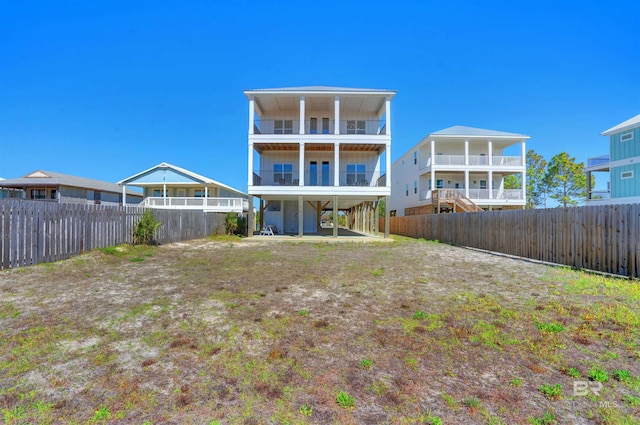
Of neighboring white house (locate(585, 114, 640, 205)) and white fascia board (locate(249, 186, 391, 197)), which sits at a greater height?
neighboring white house (locate(585, 114, 640, 205))

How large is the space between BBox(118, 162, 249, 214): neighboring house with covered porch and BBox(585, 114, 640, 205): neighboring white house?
29.6 meters

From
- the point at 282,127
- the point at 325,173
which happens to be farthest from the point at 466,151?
the point at 282,127

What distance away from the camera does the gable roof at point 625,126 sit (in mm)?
20484

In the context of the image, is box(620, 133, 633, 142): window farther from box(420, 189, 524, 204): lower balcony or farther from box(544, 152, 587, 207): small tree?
box(544, 152, 587, 207): small tree

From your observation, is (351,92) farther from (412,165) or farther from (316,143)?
(412,165)

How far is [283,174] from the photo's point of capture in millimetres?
23297

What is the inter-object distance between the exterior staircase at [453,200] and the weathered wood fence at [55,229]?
2195 centimetres

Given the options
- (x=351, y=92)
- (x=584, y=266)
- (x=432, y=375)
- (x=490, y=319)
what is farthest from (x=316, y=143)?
(x=432, y=375)

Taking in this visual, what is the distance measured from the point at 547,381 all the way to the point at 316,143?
62.3ft

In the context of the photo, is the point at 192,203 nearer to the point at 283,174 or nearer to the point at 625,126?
the point at 283,174

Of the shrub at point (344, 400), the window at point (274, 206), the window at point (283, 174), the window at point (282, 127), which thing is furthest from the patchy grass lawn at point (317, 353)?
the window at point (274, 206)

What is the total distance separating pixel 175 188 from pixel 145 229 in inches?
845

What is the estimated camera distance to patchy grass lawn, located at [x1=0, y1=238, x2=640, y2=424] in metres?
2.43

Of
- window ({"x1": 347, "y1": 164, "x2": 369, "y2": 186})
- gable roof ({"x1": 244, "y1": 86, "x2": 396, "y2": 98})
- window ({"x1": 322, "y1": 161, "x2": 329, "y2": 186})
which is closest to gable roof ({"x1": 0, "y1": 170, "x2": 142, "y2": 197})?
gable roof ({"x1": 244, "y1": 86, "x2": 396, "y2": 98})
